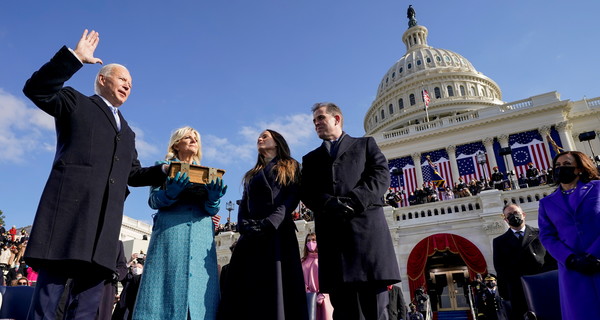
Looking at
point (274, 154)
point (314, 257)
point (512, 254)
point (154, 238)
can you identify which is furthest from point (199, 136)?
point (512, 254)

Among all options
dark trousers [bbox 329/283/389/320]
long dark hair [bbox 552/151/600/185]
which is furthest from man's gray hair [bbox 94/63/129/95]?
long dark hair [bbox 552/151/600/185]

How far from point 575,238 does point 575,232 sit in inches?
2.2

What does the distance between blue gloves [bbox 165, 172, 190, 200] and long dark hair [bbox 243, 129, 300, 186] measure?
745 millimetres

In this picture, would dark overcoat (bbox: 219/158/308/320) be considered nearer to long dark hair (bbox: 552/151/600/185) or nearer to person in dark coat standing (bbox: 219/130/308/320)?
person in dark coat standing (bbox: 219/130/308/320)

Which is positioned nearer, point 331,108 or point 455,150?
point 331,108

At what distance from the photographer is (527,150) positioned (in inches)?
1164

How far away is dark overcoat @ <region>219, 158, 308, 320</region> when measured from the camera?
2.87 metres

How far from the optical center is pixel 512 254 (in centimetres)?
519

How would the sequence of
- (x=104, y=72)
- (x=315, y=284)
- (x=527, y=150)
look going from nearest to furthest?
(x=104, y=72)
(x=315, y=284)
(x=527, y=150)

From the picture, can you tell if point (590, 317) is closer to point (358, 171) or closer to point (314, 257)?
point (358, 171)

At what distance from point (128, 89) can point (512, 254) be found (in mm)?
5212

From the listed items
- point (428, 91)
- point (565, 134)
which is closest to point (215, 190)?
point (565, 134)

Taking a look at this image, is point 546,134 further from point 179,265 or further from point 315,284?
point 179,265

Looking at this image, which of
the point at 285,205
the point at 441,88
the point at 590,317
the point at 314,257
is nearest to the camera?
the point at 590,317
